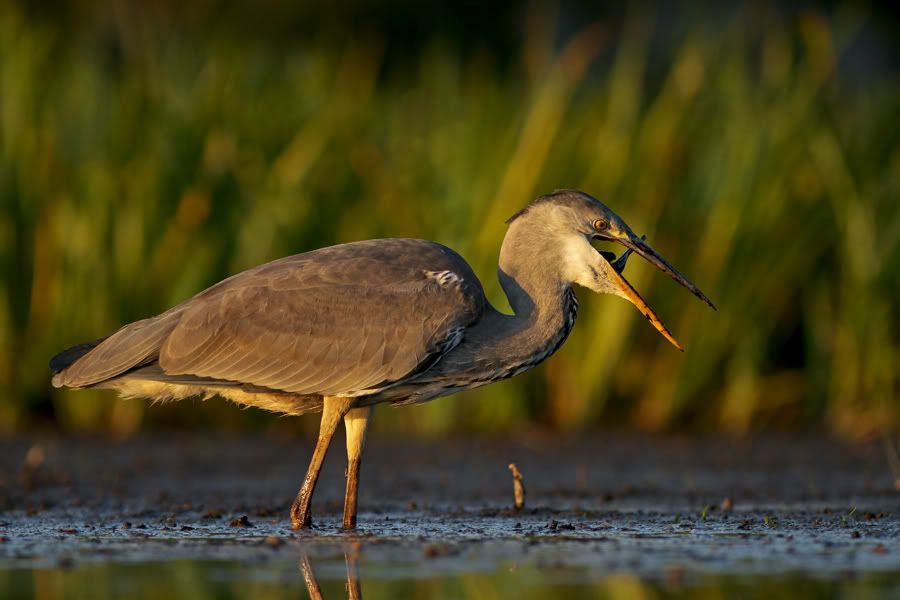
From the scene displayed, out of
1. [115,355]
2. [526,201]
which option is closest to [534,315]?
[115,355]

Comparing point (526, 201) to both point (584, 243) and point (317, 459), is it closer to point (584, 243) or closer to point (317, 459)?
point (584, 243)

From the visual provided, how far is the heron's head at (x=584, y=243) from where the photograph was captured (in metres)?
6.87

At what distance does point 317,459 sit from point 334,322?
0.61m

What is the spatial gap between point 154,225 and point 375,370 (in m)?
4.09

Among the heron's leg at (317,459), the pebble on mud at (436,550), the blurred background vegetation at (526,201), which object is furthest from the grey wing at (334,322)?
the blurred background vegetation at (526,201)

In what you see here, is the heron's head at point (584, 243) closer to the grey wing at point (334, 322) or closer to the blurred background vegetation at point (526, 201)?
the grey wing at point (334, 322)

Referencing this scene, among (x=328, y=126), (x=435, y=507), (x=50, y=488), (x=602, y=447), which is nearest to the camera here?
(x=435, y=507)

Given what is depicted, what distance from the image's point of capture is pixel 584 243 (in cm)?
689

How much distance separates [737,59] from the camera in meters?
10.9

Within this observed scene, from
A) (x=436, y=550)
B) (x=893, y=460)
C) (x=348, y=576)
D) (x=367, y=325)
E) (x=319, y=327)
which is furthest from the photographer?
(x=893, y=460)

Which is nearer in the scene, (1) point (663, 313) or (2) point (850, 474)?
(2) point (850, 474)

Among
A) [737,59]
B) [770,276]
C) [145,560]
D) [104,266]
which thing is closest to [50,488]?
Result: [104,266]

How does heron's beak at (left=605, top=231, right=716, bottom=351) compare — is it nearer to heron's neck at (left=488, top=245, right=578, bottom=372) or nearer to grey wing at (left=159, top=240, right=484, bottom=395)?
heron's neck at (left=488, top=245, right=578, bottom=372)

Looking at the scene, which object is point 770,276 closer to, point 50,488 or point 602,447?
point 602,447
